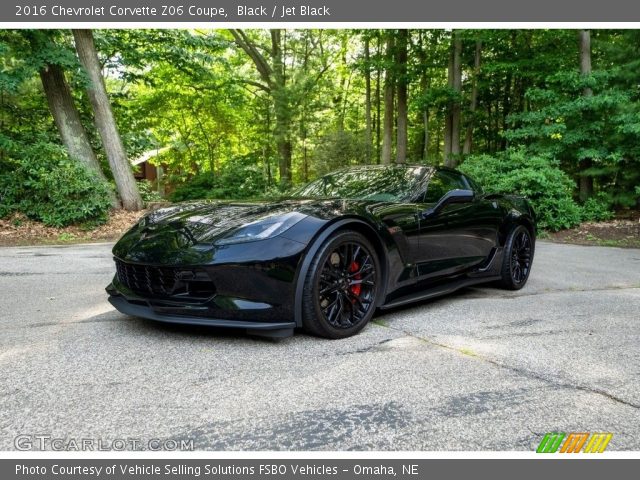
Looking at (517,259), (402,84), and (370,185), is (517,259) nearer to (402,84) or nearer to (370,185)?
(370,185)

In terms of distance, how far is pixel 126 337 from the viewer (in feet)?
10.6

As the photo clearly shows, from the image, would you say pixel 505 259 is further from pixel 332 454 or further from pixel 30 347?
pixel 30 347

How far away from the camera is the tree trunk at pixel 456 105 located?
16094mm

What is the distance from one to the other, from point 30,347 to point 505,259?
3897mm

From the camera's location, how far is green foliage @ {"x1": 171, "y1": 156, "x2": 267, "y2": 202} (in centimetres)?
1794

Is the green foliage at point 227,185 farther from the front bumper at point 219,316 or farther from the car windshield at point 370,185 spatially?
the front bumper at point 219,316

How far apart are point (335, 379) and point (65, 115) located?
1093 cm

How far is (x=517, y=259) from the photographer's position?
16.9 feet

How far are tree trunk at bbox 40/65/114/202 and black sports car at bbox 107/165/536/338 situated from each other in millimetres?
8481

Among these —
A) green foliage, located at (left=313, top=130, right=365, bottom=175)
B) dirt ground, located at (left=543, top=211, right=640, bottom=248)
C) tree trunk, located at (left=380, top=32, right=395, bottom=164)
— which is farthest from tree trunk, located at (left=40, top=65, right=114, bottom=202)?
tree trunk, located at (left=380, top=32, right=395, bottom=164)

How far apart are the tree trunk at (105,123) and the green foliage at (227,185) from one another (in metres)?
5.89

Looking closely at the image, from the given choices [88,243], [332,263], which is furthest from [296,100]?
[332,263]

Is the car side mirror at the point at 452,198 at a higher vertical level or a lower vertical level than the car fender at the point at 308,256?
higher

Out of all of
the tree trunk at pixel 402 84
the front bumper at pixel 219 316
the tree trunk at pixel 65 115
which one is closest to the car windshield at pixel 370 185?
the front bumper at pixel 219 316
